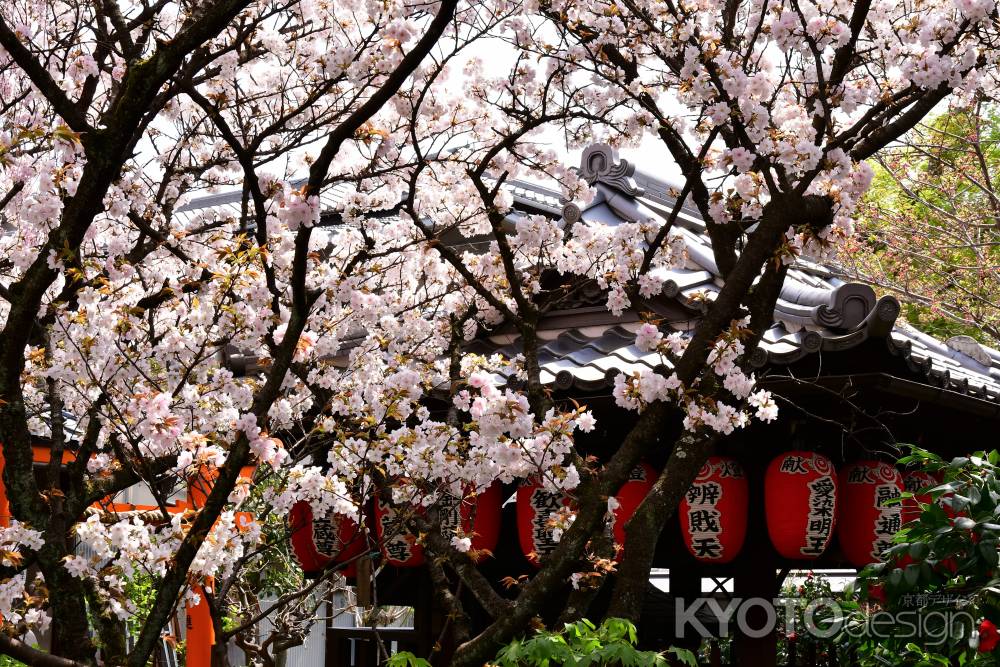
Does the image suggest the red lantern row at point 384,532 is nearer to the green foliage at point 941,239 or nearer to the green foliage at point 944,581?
the green foliage at point 944,581

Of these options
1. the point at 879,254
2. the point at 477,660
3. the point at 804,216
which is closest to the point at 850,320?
the point at 804,216

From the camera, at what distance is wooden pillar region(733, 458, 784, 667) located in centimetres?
666

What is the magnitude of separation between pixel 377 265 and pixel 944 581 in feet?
11.6

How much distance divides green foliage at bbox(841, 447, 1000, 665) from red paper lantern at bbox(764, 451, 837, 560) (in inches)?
68.0

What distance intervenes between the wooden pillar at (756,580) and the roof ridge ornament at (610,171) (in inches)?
123

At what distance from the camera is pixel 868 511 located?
6.52m

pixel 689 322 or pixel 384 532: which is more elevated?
pixel 689 322

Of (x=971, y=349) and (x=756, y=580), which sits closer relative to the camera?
(x=756, y=580)

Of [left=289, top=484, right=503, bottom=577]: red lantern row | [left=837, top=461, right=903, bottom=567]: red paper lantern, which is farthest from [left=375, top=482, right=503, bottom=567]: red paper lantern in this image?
[left=837, top=461, right=903, bottom=567]: red paper lantern

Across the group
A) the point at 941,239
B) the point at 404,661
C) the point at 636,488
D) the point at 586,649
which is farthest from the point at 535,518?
the point at 941,239

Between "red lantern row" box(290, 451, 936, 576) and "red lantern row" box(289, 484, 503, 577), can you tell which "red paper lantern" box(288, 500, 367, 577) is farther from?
"red lantern row" box(290, 451, 936, 576)

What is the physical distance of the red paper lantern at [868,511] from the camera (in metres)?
6.48

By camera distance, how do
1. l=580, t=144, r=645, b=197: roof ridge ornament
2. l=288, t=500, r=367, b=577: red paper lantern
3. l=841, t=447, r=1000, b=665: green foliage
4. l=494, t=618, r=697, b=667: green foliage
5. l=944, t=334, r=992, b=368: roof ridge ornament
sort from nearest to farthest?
1. l=494, t=618, r=697, b=667: green foliage
2. l=841, t=447, r=1000, b=665: green foliage
3. l=288, t=500, r=367, b=577: red paper lantern
4. l=580, t=144, r=645, b=197: roof ridge ornament
5. l=944, t=334, r=992, b=368: roof ridge ornament

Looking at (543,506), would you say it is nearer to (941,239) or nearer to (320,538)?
(320,538)
